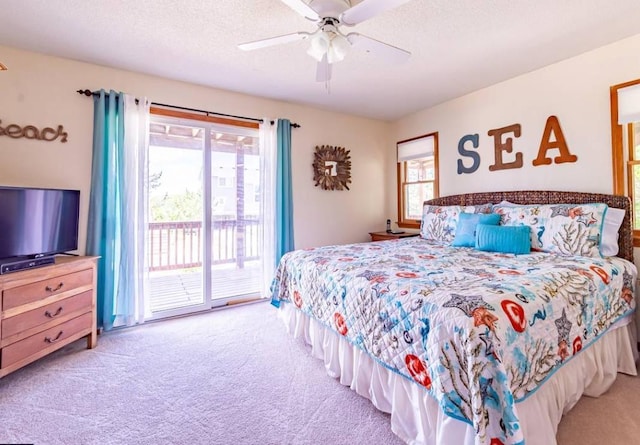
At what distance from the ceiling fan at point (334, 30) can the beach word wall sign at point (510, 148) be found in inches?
71.7

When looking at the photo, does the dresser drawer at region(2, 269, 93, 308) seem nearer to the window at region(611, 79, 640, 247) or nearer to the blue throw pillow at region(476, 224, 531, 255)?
the blue throw pillow at region(476, 224, 531, 255)

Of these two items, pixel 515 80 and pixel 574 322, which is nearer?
pixel 574 322

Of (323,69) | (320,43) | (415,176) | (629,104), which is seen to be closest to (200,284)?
(323,69)

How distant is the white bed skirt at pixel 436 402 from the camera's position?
4.27 ft

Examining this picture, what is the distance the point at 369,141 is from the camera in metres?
4.72

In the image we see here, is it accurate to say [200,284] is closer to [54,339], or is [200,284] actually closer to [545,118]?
[54,339]

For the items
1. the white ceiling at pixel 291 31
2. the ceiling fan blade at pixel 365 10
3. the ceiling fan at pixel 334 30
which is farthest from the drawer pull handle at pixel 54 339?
the ceiling fan blade at pixel 365 10

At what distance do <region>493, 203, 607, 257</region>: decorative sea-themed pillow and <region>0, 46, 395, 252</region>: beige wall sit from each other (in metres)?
2.25

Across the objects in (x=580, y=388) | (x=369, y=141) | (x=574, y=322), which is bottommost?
(x=580, y=388)

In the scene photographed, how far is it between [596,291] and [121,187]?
152 inches

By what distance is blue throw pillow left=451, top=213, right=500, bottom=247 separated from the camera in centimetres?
288

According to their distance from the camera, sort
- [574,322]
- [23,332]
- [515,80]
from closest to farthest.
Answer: [574,322]
[23,332]
[515,80]

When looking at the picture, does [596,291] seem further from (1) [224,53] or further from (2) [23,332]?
(2) [23,332]

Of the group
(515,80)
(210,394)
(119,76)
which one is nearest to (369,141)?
(515,80)
